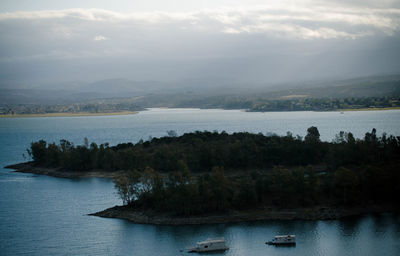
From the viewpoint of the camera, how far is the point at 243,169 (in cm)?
4803

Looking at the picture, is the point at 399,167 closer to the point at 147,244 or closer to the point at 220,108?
the point at 147,244

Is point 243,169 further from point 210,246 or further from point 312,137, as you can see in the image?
point 210,246

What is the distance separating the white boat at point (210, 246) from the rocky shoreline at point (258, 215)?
3.97 metres

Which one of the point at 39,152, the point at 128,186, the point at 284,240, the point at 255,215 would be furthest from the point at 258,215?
the point at 39,152

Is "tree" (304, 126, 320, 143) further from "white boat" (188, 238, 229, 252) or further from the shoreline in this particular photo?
"white boat" (188, 238, 229, 252)

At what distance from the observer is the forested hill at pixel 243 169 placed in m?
32.2

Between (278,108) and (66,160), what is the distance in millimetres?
107747

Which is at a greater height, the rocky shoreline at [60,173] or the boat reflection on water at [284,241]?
the rocky shoreline at [60,173]

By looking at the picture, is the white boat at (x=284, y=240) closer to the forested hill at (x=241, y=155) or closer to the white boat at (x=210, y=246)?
the white boat at (x=210, y=246)

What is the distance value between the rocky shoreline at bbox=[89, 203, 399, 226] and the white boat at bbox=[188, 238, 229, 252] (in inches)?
156

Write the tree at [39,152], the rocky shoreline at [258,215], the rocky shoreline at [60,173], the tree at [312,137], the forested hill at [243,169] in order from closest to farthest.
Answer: the rocky shoreline at [258,215], the forested hill at [243,169], the rocky shoreline at [60,173], the tree at [312,137], the tree at [39,152]

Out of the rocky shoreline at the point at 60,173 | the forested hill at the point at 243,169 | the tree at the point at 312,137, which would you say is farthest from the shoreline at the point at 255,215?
the tree at the point at 312,137

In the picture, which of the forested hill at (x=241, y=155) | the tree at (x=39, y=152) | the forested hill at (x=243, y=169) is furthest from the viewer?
the tree at (x=39, y=152)

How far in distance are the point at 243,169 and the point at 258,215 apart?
16964 millimetres
